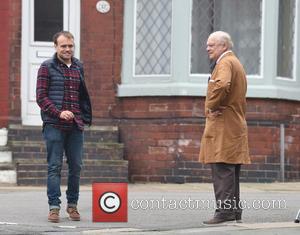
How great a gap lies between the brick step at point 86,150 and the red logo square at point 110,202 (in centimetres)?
453

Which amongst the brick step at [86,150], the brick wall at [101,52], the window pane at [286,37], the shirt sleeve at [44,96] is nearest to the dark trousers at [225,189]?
the shirt sleeve at [44,96]

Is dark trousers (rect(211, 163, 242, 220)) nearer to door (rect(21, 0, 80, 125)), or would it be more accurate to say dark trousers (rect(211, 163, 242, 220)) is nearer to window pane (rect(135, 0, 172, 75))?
window pane (rect(135, 0, 172, 75))

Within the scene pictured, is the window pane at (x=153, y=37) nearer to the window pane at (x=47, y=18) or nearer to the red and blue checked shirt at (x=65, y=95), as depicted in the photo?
the window pane at (x=47, y=18)

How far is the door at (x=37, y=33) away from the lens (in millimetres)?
12938

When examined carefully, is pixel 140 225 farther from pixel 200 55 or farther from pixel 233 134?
pixel 200 55

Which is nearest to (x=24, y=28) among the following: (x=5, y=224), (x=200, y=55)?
(x=200, y=55)

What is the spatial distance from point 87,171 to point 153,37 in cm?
266

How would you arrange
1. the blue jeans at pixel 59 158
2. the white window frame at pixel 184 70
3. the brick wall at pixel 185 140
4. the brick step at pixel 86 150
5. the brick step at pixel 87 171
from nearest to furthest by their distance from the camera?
the blue jeans at pixel 59 158 < the brick step at pixel 87 171 < the brick step at pixel 86 150 < the brick wall at pixel 185 140 < the white window frame at pixel 184 70

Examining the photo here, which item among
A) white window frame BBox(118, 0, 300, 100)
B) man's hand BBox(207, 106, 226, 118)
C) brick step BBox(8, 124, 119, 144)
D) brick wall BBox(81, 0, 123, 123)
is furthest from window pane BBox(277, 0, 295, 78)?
man's hand BBox(207, 106, 226, 118)

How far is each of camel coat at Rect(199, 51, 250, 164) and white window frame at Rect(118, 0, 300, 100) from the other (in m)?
4.79

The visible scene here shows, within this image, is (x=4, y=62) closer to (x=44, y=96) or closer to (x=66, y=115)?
(x=44, y=96)

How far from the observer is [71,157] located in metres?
7.99

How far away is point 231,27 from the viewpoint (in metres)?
13.1

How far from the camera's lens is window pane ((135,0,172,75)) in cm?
1303
